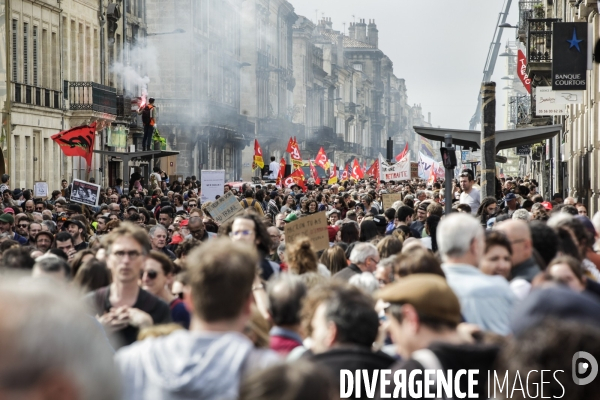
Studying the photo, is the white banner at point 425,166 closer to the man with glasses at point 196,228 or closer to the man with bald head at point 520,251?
the man with glasses at point 196,228

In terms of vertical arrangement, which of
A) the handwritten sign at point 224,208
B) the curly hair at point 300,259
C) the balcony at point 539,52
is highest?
the balcony at point 539,52

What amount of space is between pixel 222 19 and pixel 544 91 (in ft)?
150

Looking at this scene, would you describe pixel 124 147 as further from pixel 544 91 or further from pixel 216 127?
pixel 544 91

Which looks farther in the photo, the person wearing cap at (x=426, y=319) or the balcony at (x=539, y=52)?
the balcony at (x=539, y=52)

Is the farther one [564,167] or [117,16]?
[117,16]

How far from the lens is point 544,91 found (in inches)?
1011

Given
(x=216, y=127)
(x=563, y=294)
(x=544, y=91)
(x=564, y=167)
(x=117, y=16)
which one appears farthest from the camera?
(x=216, y=127)

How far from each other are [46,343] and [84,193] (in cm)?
1863

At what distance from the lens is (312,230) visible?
11703mm

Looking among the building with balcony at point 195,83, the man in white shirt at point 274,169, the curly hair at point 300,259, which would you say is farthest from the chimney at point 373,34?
the curly hair at point 300,259

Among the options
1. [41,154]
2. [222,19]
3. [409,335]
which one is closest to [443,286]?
[409,335]

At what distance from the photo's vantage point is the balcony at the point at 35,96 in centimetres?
3597

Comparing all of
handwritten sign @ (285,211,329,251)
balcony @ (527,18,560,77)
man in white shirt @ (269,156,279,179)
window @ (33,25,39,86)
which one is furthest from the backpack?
handwritten sign @ (285,211,329,251)

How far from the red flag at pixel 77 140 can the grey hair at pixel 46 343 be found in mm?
25111
